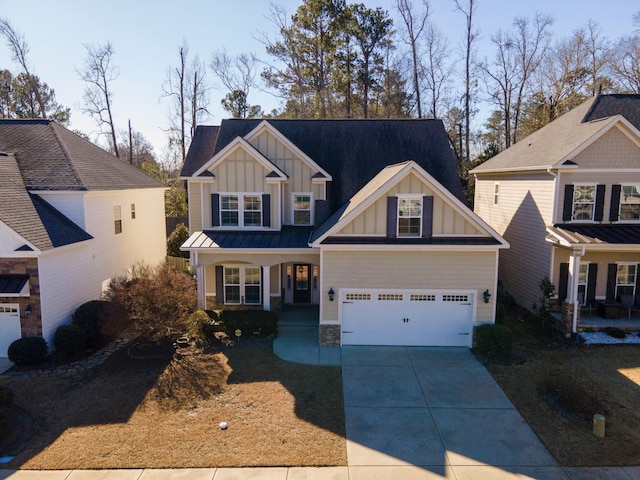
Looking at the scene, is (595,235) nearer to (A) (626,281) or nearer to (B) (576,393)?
(A) (626,281)

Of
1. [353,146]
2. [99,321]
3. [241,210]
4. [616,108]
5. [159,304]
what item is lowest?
[99,321]

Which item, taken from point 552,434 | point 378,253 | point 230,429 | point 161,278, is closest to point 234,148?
point 161,278

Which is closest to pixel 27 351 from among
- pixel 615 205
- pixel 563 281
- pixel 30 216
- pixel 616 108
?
pixel 30 216

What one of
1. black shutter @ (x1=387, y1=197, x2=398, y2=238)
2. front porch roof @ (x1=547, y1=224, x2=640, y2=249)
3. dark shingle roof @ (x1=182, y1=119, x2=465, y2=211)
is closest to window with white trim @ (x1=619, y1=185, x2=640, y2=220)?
front porch roof @ (x1=547, y1=224, x2=640, y2=249)

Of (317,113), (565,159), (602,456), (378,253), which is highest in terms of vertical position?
(317,113)

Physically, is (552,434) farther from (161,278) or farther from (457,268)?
(161,278)

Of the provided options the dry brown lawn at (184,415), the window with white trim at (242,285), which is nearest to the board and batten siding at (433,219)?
the dry brown lawn at (184,415)
